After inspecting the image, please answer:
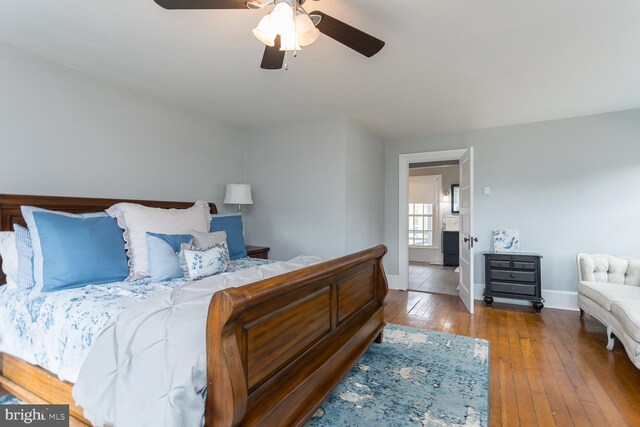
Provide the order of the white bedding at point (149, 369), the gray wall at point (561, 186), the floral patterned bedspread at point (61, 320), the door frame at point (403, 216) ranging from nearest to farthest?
1. the white bedding at point (149, 369)
2. the floral patterned bedspread at point (61, 320)
3. the gray wall at point (561, 186)
4. the door frame at point (403, 216)

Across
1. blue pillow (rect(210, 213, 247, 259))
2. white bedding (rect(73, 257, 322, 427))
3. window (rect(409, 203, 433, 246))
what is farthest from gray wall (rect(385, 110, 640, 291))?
white bedding (rect(73, 257, 322, 427))

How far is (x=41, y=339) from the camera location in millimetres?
1650

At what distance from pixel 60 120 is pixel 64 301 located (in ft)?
5.63

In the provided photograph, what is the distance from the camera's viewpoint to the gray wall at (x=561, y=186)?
147 inches

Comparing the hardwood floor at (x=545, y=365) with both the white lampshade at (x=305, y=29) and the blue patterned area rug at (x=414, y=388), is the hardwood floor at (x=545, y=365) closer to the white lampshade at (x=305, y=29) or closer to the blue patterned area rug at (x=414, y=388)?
the blue patterned area rug at (x=414, y=388)

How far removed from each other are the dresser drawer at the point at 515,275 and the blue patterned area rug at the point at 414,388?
1.39m

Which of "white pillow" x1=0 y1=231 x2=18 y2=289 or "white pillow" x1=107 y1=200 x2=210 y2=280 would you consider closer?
"white pillow" x1=0 y1=231 x2=18 y2=289

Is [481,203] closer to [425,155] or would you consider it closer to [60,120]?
[425,155]

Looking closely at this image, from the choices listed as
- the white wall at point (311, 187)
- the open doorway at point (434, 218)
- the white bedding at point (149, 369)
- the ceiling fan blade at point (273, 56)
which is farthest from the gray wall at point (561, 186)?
the white bedding at point (149, 369)

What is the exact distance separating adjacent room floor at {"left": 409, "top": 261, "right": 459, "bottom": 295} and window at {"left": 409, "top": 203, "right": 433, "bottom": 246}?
2.84 ft

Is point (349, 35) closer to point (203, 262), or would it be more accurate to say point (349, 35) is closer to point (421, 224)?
point (203, 262)

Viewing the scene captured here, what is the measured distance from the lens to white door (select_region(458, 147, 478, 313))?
3.81 meters

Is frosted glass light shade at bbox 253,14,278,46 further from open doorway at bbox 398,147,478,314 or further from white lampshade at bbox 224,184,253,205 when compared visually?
open doorway at bbox 398,147,478,314

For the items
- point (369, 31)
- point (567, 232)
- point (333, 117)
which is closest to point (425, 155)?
point (333, 117)
